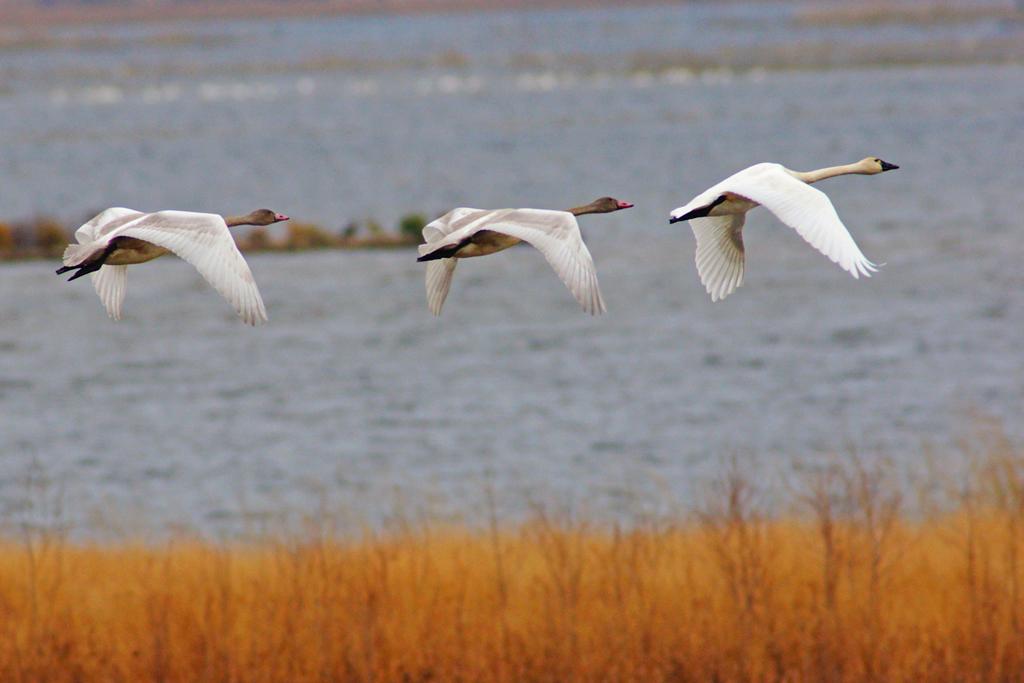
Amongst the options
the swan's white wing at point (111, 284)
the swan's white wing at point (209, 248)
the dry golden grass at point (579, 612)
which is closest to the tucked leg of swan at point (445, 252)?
the swan's white wing at point (209, 248)

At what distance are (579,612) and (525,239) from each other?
1039 cm

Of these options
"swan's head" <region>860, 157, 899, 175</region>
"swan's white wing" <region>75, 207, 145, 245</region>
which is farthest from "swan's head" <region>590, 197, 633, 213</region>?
"swan's white wing" <region>75, 207, 145, 245</region>

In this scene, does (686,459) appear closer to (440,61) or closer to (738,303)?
(738,303)

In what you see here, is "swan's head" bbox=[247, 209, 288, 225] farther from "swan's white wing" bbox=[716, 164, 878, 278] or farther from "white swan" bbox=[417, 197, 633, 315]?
"swan's white wing" bbox=[716, 164, 878, 278]

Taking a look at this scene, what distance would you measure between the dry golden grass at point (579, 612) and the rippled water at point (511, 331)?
1.84m

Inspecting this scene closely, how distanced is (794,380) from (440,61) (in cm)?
11051

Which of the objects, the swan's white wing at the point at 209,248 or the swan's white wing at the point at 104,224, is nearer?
the swan's white wing at the point at 209,248

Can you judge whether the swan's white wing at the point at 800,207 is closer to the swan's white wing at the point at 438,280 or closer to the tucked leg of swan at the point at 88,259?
the swan's white wing at the point at 438,280

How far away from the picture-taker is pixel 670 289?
157ft

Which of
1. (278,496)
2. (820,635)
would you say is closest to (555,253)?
(820,635)

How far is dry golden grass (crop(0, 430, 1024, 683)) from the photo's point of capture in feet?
53.0

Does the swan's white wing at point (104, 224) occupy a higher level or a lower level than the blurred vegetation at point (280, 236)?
higher

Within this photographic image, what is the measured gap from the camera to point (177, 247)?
694 centimetres

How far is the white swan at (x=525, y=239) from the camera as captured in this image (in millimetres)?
6848
